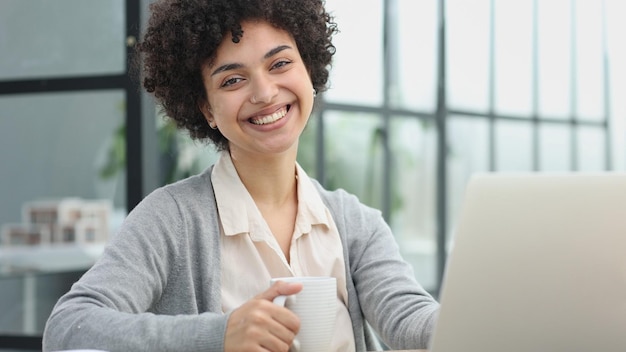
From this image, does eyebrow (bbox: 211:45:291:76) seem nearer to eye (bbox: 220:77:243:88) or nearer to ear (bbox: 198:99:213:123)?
eye (bbox: 220:77:243:88)

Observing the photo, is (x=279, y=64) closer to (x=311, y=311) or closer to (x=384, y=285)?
(x=384, y=285)

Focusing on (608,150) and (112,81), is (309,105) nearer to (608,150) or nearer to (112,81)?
(112,81)

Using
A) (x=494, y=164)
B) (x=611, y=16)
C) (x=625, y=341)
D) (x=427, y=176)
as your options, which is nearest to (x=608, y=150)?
(x=611, y=16)

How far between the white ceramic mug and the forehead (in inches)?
21.6

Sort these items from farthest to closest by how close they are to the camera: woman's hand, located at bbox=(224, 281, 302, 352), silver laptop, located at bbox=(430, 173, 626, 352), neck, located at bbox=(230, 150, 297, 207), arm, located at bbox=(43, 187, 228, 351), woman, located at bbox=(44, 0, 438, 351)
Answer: neck, located at bbox=(230, 150, 297, 207)
woman, located at bbox=(44, 0, 438, 351)
arm, located at bbox=(43, 187, 228, 351)
woman's hand, located at bbox=(224, 281, 302, 352)
silver laptop, located at bbox=(430, 173, 626, 352)

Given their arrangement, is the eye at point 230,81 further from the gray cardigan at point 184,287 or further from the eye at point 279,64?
the gray cardigan at point 184,287

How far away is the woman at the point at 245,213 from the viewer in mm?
1704

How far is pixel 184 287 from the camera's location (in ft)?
5.73

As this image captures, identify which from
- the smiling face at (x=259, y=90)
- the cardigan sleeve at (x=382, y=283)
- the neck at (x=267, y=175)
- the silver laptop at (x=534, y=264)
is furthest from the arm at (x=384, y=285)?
the silver laptop at (x=534, y=264)

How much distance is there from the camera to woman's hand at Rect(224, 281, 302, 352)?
1331 mm

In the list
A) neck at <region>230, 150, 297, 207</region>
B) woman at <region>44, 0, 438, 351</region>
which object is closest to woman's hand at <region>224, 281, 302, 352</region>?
woman at <region>44, 0, 438, 351</region>

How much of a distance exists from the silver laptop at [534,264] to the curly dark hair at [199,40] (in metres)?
0.81

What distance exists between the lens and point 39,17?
4.09 metres

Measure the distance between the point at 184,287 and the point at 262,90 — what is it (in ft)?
1.24
